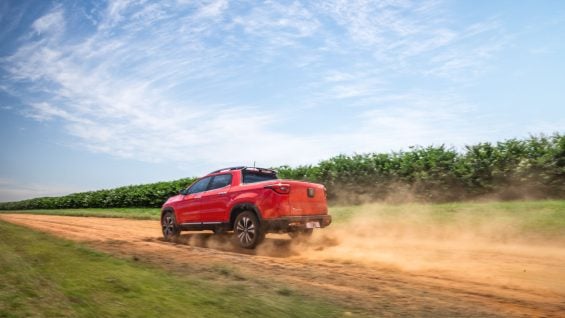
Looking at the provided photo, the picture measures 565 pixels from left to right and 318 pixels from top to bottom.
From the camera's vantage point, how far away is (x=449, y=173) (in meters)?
17.1

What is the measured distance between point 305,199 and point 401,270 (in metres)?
3.26

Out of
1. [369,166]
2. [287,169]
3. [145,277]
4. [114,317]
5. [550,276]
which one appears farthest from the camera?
[287,169]

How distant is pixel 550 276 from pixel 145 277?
19.2 feet

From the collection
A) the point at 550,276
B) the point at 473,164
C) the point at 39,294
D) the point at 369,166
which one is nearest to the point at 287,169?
the point at 369,166

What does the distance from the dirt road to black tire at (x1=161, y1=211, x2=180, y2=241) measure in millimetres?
1337

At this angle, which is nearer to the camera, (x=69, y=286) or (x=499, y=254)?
(x=69, y=286)

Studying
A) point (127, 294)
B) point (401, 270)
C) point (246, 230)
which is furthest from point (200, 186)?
point (127, 294)

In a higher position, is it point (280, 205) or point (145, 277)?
point (280, 205)

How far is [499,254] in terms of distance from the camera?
7.96m

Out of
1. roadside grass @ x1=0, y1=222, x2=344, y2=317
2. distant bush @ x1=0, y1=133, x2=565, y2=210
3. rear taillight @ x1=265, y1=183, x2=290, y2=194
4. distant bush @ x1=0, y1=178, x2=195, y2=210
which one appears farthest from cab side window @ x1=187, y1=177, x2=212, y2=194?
distant bush @ x1=0, y1=178, x2=195, y2=210

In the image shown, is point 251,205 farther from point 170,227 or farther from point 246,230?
point 170,227

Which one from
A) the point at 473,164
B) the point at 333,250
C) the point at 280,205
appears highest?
the point at 473,164

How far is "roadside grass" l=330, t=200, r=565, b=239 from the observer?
996cm

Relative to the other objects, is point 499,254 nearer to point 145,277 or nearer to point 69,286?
point 145,277
